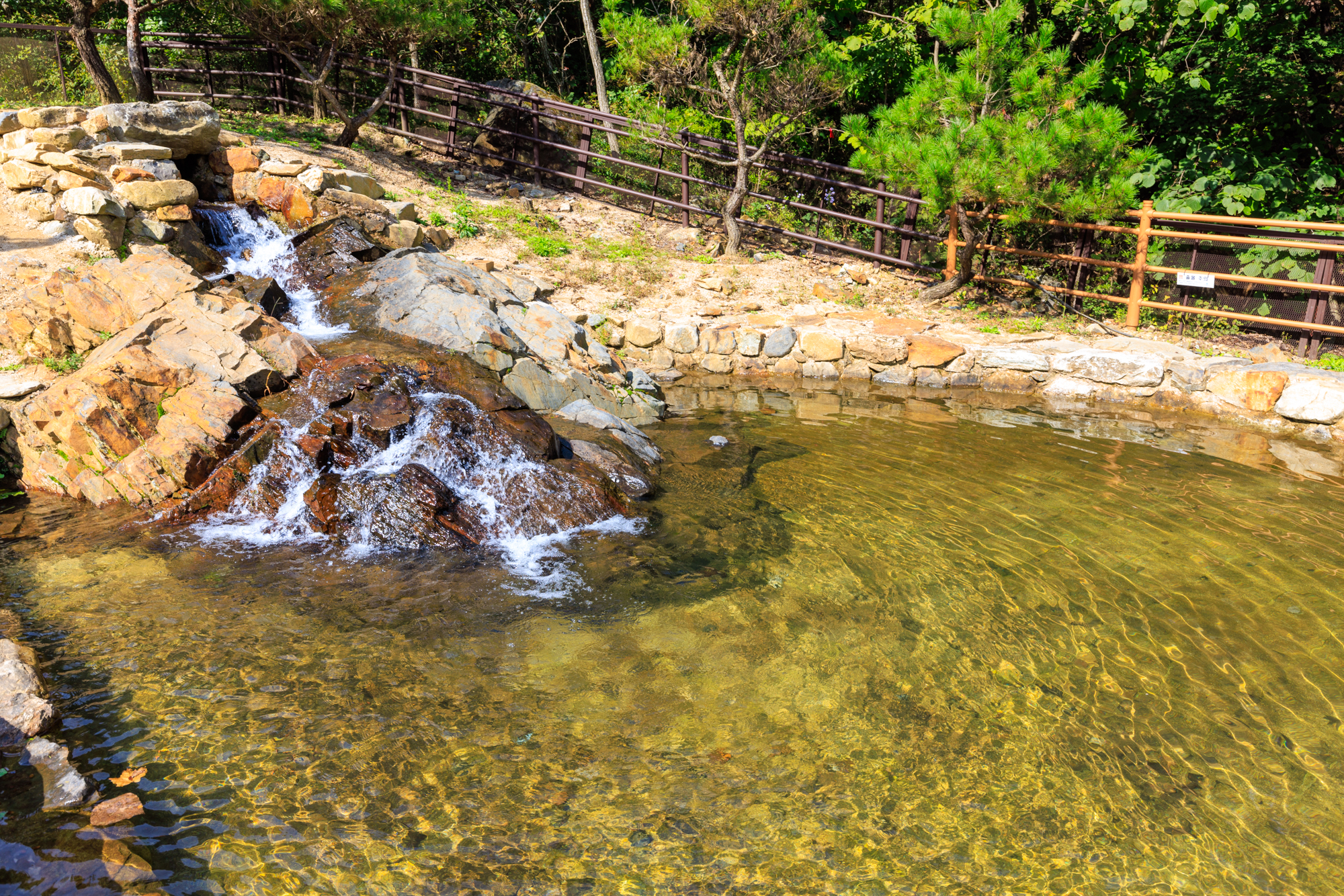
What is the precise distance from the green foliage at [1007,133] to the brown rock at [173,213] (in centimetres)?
874

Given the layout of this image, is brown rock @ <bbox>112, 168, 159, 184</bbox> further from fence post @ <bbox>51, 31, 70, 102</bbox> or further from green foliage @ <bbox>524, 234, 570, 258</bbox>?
fence post @ <bbox>51, 31, 70, 102</bbox>

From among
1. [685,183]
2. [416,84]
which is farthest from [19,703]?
[416,84]

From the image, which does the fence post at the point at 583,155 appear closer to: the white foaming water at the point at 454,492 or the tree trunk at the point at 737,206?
the tree trunk at the point at 737,206

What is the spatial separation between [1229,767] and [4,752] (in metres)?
5.46

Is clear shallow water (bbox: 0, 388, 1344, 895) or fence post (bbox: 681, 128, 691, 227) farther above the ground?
fence post (bbox: 681, 128, 691, 227)

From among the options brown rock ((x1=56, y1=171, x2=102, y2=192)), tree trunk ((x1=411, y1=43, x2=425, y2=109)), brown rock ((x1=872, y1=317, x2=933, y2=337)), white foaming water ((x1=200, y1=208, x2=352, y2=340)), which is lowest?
brown rock ((x1=872, y1=317, x2=933, y2=337))

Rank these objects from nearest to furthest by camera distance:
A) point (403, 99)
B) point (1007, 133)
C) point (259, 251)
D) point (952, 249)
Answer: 1. point (259, 251)
2. point (1007, 133)
3. point (952, 249)
4. point (403, 99)

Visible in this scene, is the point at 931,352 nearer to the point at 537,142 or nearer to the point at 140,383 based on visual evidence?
the point at 537,142

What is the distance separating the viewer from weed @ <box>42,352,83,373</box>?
23.6ft

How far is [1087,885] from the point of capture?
3.24m

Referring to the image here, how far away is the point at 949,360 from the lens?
10.7 metres

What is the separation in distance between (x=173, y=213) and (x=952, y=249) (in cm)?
1037

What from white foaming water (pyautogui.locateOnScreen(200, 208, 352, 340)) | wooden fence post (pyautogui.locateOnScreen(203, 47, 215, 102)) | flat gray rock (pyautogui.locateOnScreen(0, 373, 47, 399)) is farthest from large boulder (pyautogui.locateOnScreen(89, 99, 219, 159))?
wooden fence post (pyautogui.locateOnScreen(203, 47, 215, 102))

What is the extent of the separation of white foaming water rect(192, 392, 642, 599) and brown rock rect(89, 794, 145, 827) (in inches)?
93.3
